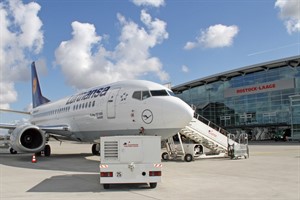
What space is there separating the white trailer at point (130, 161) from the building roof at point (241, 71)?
49.6 m

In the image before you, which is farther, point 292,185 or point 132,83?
point 132,83

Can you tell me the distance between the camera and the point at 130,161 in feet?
31.8

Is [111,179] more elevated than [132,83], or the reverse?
[132,83]

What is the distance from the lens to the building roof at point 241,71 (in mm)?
55250

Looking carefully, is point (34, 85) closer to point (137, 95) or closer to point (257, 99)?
point (137, 95)

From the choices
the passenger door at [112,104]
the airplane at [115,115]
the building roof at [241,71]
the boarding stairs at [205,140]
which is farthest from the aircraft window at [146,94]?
the building roof at [241,71]

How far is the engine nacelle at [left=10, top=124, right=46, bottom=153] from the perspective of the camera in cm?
1814

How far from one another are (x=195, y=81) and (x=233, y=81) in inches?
360

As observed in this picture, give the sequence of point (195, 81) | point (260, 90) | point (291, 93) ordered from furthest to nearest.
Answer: point (195, 81)
point (260, 90)
point (291, 93)

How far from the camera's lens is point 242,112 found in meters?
62.8

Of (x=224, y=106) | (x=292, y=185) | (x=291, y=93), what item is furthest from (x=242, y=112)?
(x=292, y=185)

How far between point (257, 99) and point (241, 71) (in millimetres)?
6024

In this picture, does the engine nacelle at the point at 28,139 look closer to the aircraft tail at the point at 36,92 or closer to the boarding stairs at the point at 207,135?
the boarding stairs at the point at 207,135

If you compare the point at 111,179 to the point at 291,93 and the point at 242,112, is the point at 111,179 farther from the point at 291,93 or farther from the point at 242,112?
the point at 242,112
